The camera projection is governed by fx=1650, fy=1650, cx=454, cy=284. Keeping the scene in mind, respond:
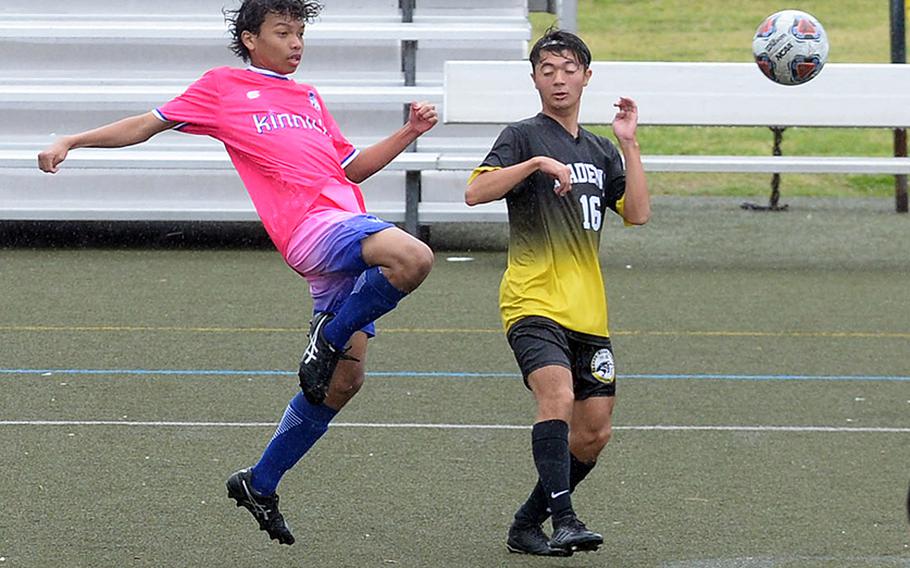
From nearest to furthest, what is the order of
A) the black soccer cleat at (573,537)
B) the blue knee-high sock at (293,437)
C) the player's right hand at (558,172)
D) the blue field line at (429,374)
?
the black soccer cleat at (573,537)
the player's right hand at (558,172)
the blue knee-high sock at (293,437)
the blue field line at (429,374)

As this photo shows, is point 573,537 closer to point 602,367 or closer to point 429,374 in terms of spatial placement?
point 602,367

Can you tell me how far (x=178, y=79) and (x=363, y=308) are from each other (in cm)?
859

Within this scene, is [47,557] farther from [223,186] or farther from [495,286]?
[223,186]

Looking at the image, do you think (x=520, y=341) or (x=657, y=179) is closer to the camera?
(x=520, y=341)

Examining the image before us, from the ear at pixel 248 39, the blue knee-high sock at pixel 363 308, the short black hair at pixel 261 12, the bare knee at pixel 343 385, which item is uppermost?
the short black hair at pixel 261 12

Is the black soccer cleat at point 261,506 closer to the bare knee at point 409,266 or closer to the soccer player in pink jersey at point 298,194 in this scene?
the soccer player in pink jersey at point 298,194

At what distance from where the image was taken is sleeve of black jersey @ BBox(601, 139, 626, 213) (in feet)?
19.4

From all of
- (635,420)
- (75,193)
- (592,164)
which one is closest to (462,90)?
(75,193)

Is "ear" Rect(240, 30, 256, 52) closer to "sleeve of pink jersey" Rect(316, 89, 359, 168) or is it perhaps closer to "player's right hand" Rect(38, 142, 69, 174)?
"sleeve of pink jersey" Rect(316, 89, 359, 168)

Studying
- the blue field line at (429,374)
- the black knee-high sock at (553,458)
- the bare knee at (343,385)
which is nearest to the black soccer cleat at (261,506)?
the bare knee at (343,385)

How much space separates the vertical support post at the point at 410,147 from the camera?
13.4 metres

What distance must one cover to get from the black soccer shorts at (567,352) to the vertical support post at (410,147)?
759cm

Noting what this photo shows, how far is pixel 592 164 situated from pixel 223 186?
8222 mm

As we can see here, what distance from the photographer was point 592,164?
230 inches
